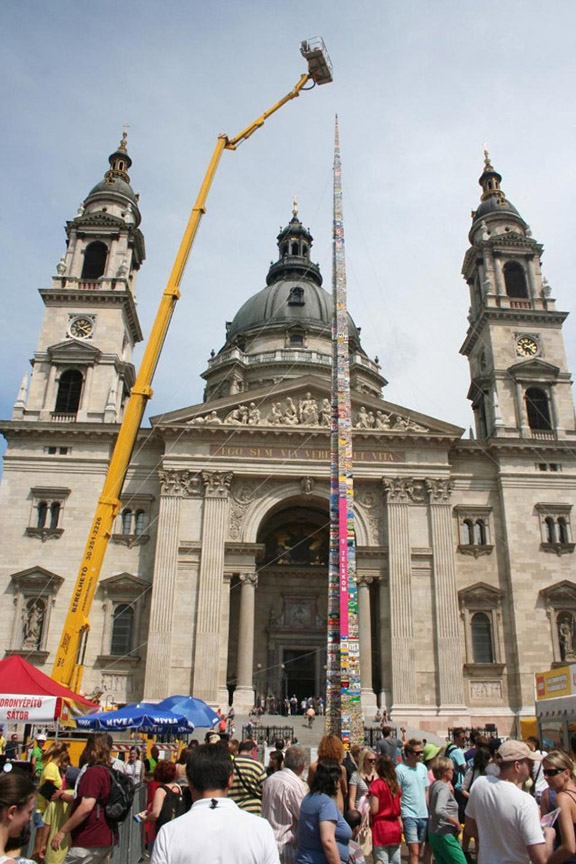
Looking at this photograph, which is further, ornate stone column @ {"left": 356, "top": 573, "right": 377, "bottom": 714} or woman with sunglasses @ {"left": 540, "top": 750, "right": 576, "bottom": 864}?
ornate stone column @ {"left": 356, "top": 573, "right": 377, "bottom": 714}

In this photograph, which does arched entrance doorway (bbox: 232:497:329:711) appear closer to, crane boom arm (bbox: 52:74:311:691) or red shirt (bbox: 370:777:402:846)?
crane boom arm (bbox: 52:74:311:691)

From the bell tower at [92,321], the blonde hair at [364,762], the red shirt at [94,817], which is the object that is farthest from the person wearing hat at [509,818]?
the bell tower at [92,321]

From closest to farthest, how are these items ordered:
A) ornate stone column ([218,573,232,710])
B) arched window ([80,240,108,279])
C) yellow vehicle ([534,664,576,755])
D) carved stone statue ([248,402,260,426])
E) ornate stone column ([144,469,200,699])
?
1. yellow vehicle ([534,664,576,755])
2. ornate stone column ([144,469,200,699])
3. ornate stone column ([218,573,232,710])
4. carved stone statue ([248,402,260,426])
5. arched window ([80,240,108,279])

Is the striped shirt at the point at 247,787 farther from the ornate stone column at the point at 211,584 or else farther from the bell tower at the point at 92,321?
the bell tower at the point at 92,321

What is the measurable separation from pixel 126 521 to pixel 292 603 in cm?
1059

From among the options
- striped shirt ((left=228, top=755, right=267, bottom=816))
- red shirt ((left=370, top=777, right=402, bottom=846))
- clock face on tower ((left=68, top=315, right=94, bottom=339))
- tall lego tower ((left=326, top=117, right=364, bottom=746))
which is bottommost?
red shirt ((left=370, top=777, right=402, bottom=846))

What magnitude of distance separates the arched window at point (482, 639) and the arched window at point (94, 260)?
30.1 meters

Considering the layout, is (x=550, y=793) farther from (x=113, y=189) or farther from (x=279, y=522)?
(x=113, y=189)

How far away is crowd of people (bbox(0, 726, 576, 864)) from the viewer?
3.80 metres

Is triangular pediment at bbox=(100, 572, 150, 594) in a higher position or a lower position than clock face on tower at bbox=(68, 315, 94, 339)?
lower

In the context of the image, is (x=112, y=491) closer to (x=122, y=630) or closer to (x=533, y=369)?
(x=122, y=630)

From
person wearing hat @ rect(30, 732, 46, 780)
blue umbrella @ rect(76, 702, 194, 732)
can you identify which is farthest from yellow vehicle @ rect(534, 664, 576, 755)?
person wearing hat @ rect(30, 732, 46, 780)

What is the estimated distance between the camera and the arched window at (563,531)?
38619mm

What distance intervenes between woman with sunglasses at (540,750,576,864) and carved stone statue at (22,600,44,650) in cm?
3261
